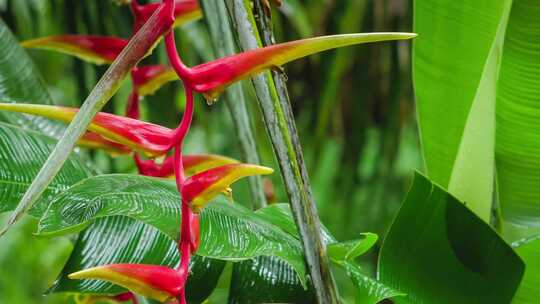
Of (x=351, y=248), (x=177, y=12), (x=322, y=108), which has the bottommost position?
(x=322, y=108)

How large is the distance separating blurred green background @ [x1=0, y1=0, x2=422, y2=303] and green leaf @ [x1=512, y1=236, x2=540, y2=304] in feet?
1.75

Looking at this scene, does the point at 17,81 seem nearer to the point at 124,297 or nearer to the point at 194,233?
the point at 124,297

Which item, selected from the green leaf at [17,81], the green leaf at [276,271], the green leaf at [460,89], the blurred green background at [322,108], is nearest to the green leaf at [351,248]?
the green leaf at [276,271]

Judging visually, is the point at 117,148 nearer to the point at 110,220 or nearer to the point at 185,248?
the point at 110,220

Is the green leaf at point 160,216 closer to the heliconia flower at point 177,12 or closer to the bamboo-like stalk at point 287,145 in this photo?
the bamboo-like stalk at point 287,145

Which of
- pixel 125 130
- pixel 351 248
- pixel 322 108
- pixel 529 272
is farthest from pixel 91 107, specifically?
pixel 322 108

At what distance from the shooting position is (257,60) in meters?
0.30

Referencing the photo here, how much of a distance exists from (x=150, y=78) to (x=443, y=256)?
20 centimetres

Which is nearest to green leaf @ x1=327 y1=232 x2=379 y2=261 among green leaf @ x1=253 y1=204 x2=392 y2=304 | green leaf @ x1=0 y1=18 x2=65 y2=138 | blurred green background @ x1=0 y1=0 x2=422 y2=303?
green leaf @ x1=253 y1=204 x2=392 y2=304

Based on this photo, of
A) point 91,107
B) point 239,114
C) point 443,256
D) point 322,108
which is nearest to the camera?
point 91,107

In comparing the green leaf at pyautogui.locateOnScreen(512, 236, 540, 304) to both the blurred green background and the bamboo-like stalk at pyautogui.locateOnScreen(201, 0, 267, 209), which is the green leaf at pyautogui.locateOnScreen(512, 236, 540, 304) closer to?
the bamboo-like stalk at pyautogui.locateOnScreen(201, 0, 267, 209)

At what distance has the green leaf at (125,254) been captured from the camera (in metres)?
0.43

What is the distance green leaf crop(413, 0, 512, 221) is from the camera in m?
0.44

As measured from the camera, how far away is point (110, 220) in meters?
0.46
